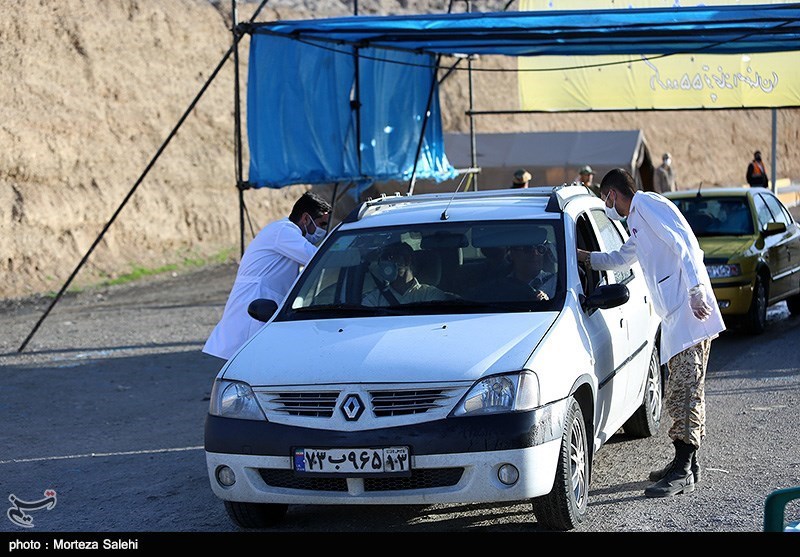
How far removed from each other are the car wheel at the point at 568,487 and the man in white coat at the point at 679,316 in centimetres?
83

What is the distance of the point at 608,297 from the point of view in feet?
21.6

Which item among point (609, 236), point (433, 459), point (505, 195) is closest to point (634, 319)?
point (609, 236)

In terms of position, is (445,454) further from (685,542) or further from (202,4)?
(202,4)

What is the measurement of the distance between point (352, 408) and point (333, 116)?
8.92 metres

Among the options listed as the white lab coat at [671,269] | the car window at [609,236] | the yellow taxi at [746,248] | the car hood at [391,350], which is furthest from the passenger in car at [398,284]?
the yellow taxi at [746,248]

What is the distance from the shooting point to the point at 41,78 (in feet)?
78.7

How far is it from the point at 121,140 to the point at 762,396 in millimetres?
A: 18139

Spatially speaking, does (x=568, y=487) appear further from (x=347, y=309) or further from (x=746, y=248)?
(x=746, y=248)

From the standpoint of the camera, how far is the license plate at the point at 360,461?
222 inches

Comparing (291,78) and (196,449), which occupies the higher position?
(291,78)

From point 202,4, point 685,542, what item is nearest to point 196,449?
point 685,542

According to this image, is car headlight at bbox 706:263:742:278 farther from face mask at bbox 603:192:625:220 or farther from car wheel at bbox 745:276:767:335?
face mask at bbox 603:192:625:220

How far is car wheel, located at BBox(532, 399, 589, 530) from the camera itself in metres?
5.92

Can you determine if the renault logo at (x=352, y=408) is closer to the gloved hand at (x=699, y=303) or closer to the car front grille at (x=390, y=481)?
the car front grille at (x=390, y=481)
